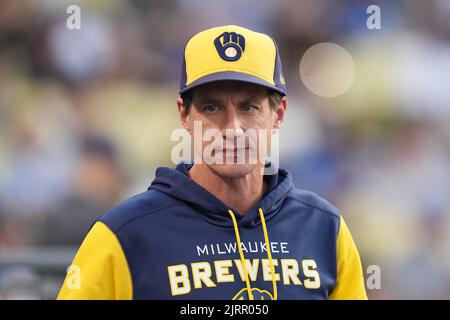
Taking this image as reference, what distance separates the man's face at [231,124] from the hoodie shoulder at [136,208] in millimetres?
173

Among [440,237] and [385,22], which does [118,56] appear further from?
[440,237]

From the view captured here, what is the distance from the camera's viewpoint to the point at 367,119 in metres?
5.84

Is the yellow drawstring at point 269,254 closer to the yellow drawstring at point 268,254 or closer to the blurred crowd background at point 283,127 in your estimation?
the yellow drawstring at point 268,254

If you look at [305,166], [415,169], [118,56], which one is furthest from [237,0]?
[415,169]

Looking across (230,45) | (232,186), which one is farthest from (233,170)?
(230,45)

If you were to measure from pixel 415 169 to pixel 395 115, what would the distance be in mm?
462

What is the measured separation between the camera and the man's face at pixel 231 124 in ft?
7.16

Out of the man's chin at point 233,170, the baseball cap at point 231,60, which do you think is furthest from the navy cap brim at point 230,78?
the man's chin at point 233,170

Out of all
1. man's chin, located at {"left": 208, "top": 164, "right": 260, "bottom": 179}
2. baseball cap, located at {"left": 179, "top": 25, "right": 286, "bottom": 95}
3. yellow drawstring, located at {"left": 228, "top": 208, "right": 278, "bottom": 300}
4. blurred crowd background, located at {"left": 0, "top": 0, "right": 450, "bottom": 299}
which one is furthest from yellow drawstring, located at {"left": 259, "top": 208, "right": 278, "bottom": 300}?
blurred crowd background, located at {"left": 0, "top": 0, "right": 450, "bottom": 299}

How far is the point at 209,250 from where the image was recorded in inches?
87.5

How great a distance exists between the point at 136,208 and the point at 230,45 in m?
0.53
